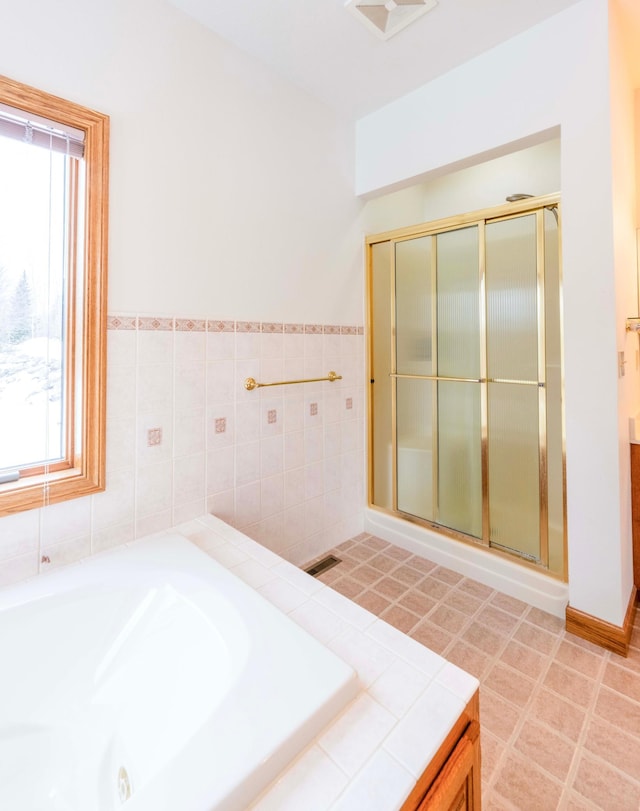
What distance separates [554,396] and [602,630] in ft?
3.10

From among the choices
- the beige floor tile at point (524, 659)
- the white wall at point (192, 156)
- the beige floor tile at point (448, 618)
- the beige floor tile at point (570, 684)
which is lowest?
the beige floor tile at point (570, 684)

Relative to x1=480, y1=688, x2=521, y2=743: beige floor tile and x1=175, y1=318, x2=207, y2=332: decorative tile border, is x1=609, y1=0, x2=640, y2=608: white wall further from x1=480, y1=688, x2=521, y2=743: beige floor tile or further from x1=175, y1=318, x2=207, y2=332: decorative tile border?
x1=175, y1=318, x2=207, y2=332: decorative tile border

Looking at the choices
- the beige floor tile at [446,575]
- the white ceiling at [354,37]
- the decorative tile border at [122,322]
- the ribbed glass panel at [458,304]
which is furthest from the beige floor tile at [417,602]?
the white ceiling at [354,37]

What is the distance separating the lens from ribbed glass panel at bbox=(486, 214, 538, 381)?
5.87ft

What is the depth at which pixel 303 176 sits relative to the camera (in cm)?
197

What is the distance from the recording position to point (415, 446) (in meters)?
2.33

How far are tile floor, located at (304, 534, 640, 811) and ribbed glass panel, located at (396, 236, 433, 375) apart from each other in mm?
1144

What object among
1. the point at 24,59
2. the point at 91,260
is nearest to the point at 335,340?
the point at 91,260

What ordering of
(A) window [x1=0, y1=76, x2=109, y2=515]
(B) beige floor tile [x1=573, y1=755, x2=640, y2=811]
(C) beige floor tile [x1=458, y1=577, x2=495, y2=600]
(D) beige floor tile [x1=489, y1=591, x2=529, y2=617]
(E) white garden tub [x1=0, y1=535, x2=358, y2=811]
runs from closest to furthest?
1. (E) white garden tub [x1=0, y1=535, x2=358, y2=811]
2. (B) beige floor tile [x1=573, y1=755, x2=640, y2=811]
3. (A) window [x1=0, y1=76, x2=109, y2=515]
4. (D) beige floor tile [x1=489, y1=591, x2=529, y2=617]
5. (C) beige floor tile [x1=458, y1=577, x2=495, y2=600]

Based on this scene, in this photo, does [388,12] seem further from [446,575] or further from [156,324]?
[446,575]

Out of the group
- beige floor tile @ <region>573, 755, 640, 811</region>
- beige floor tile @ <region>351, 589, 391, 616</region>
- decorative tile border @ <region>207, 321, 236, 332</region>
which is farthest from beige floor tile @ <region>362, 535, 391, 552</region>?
decorative tile border @ <region>207, 321, 236, 332</region>

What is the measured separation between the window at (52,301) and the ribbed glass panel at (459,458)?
5.44 feet

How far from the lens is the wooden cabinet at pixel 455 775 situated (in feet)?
2.15

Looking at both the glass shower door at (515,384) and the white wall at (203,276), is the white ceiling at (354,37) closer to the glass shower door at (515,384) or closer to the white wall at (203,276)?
the white wall at (203,276)
